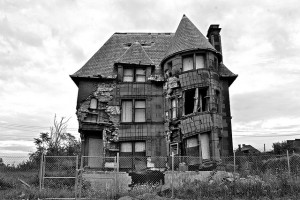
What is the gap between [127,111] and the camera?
74.3 ft

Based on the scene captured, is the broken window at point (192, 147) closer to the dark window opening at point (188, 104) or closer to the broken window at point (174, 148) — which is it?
the broken window at point (174, 148)

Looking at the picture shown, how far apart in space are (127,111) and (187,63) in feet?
19.6

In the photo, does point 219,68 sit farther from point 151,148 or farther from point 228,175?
point 228,175

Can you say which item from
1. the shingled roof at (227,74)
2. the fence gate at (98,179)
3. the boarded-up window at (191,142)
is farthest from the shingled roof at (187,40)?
the fence gate at (98,179)

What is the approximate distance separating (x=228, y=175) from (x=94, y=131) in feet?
38.5

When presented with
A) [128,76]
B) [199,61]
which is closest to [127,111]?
[128,76]

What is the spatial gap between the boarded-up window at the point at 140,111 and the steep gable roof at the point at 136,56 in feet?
10.5

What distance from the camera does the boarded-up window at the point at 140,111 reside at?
2244 cm

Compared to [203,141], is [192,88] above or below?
above

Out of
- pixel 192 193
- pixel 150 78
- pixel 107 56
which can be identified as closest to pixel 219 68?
pixel 150 78

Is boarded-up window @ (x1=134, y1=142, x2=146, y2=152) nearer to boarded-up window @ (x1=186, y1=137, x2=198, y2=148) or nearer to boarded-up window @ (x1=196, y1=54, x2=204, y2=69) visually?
boarded-up window @ (x1=186, y1=137, x2=198, y2=148)

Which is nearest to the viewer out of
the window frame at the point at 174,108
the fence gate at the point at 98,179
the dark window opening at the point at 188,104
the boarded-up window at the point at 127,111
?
the fence gate at the point at 98,179

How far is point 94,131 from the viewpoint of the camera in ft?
73.3

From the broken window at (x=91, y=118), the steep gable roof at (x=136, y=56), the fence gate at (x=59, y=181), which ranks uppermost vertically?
the steep gable roof at (x=136, y=56)
